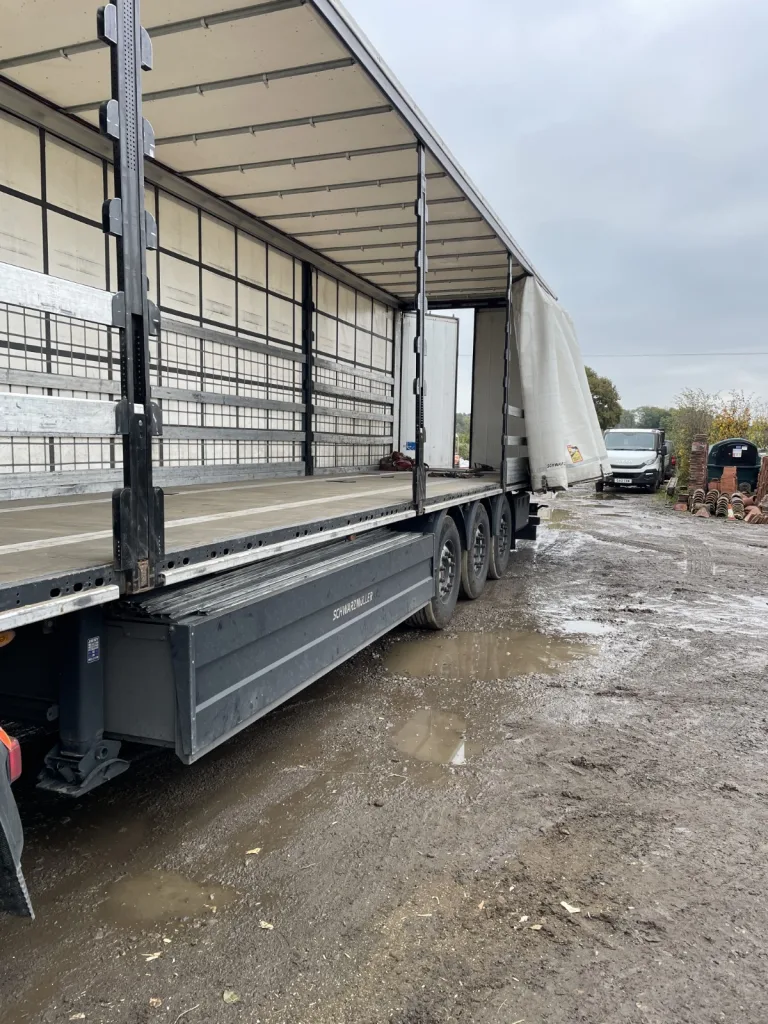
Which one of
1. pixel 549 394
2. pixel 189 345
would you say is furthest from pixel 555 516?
pixel 189 345

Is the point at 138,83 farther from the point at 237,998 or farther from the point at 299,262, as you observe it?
the point at 299,262

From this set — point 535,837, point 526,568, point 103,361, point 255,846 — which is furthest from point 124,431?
point 526,568

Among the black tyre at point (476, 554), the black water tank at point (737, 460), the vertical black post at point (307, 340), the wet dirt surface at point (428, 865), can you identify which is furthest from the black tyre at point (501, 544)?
the black water tank at point (737, 460)

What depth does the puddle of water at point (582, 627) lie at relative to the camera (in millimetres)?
6422

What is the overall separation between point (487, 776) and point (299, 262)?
6893 mm

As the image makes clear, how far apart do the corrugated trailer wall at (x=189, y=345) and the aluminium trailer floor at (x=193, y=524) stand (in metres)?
0.58

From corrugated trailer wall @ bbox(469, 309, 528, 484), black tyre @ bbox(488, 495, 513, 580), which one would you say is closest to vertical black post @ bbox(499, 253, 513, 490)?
black tyre @ bbox(488, 495, 513, 580)

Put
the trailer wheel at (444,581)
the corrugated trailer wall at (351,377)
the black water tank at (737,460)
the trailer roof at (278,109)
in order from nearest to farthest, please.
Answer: the trailer roof at (278,109) → the trailer wheel at (444,581) → the corrugated trailer wall at (351,377) → the black water tank at (737,460)

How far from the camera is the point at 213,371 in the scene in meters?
7.11

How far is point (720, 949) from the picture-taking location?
2379 millimetres

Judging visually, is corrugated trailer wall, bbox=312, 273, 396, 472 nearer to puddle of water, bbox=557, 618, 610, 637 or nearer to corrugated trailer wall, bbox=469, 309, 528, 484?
corrugated trailer wall, bbox=469, 309, 528, 484

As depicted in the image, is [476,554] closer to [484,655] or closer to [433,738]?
[484,655]

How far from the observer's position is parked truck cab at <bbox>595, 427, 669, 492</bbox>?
883 inches

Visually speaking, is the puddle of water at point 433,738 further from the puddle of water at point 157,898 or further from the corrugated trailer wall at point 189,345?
the corrugated trailer wall at point 189,345
